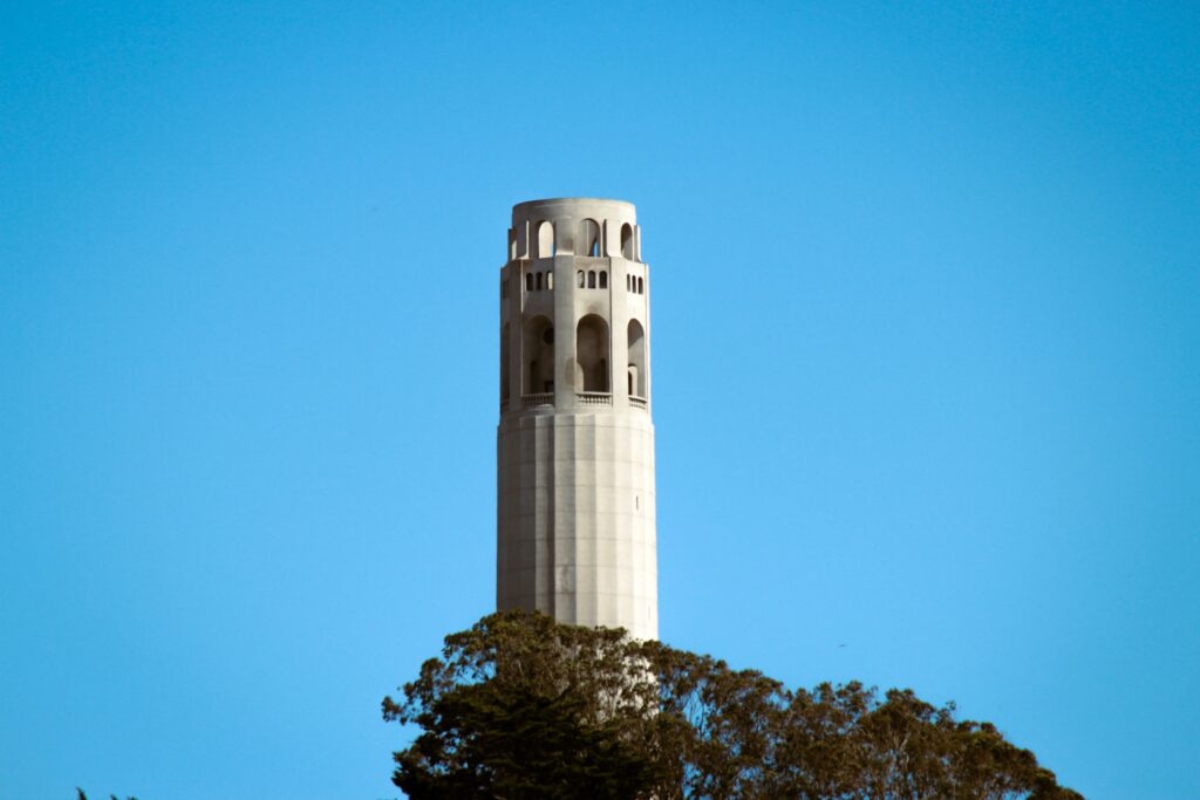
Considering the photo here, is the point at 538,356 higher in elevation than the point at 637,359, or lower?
lower

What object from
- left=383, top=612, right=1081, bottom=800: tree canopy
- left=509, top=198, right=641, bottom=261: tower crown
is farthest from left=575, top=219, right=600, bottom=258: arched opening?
left=383, top=612, right=1081, bottom=800: tree canopy

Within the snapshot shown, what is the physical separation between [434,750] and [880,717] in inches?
597

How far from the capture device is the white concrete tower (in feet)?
398

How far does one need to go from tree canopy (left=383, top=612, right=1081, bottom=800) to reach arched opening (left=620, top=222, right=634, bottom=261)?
22.6 m

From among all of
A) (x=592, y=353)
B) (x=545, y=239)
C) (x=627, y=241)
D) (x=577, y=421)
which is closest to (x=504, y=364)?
(x=592, y=353)

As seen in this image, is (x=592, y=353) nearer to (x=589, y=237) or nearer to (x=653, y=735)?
(x=589, y=237)

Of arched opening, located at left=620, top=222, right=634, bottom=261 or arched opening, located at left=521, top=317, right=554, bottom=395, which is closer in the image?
arched opening, located at left=521, top=317, right=554, bottom=395

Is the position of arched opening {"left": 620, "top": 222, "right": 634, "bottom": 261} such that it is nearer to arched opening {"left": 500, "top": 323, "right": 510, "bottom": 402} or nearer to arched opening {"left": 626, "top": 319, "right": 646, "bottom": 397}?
arched opening {"left": 626, "top": 319, "right": 646, "bottom": 397}

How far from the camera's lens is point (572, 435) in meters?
123

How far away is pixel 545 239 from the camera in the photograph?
125812 millimetres

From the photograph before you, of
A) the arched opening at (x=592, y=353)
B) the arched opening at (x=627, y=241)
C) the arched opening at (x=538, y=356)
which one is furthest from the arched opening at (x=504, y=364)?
the arched opening at (x=627, y=241)

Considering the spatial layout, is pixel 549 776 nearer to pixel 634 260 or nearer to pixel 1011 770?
pixel 1011 770

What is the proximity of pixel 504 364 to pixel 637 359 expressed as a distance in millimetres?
5316

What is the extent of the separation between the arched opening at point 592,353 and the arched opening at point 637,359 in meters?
1.38
